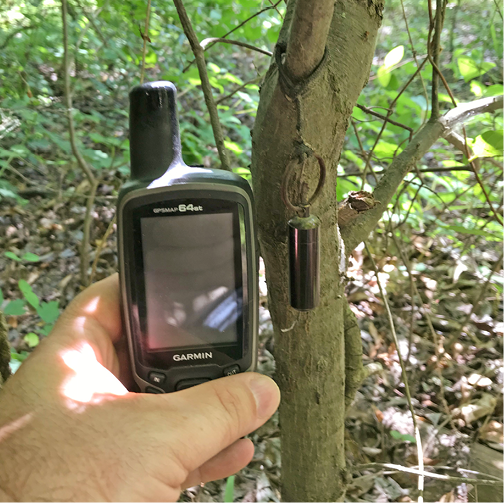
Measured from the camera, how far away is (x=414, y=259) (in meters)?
2.21

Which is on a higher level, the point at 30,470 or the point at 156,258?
the point at 156,258

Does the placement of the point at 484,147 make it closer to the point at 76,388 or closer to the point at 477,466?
the point at 76,388

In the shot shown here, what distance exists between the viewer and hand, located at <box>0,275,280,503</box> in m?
0.58

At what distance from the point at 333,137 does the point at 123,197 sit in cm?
40

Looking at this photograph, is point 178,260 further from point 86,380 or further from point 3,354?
point 3,354

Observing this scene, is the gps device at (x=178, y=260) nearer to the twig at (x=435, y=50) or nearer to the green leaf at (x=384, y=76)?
the twig at (x=435, y=50)

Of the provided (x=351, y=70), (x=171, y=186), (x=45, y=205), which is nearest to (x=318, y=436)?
(x=171, y=186)

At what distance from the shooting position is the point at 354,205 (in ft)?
2.59

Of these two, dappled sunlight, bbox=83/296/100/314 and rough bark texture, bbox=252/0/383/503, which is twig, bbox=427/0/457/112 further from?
dappled sunlight, bbox=83/296/100/314

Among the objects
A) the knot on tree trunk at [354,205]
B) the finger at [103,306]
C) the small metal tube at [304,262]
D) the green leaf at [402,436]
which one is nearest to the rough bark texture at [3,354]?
the finger at [103,306]

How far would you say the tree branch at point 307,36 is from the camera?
48 centimetres

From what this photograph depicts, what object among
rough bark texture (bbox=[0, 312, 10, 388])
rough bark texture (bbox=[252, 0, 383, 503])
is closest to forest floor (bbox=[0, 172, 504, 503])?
rough bark texture (bbox=[252, 0, 383, 503])

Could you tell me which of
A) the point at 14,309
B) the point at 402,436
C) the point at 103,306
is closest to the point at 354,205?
the point at 103,306

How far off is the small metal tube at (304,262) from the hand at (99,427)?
205 millimetres
